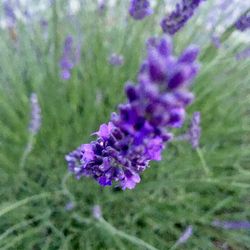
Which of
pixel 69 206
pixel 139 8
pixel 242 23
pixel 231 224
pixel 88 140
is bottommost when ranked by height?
pixel 231 224

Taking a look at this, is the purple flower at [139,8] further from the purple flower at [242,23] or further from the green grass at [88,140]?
the purple flower at [242,23]

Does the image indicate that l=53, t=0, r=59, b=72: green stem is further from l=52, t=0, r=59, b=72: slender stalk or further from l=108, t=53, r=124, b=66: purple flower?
l=108, t=53, r=124, b=66: purple flower

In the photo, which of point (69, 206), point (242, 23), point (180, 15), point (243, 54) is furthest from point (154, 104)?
point (243, 54)

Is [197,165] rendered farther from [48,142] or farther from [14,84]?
[14,84]

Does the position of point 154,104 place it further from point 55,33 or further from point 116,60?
point 116,60

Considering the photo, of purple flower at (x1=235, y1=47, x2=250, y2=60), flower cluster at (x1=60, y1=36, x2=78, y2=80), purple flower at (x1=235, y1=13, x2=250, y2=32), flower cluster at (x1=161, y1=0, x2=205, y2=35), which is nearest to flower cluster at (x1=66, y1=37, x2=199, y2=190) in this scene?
flower cluster at (x1=161, y1=0, x2=205, y2=35)

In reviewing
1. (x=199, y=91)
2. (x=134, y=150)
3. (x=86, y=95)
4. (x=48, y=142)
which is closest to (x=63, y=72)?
(x=86, y=95)

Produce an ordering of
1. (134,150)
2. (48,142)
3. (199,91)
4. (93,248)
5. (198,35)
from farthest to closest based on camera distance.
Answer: (198,35), (199,91), (48,142), (93,248), (134,150)
